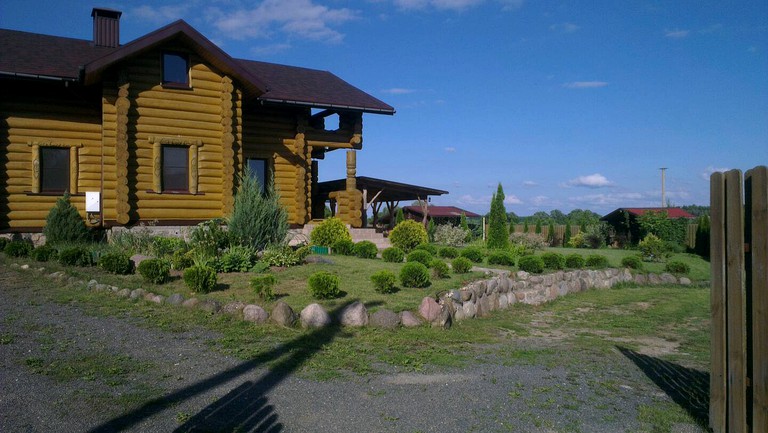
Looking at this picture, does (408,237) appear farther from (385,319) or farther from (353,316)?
(353,316)

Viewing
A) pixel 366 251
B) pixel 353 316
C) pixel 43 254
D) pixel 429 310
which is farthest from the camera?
pixel 366 251

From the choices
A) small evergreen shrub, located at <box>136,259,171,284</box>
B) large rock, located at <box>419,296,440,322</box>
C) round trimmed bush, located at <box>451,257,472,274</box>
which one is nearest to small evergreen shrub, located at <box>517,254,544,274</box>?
round trimmed bush, located at <box>451,257,472,274</box>

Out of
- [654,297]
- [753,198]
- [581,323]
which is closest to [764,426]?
[753,198]

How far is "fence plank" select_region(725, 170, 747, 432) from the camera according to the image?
14.5 ft

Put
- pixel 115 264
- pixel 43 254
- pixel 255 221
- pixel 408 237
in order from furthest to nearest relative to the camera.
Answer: pixel 408 237, pixel 255 221, pixel 43 254, pixel 115 264

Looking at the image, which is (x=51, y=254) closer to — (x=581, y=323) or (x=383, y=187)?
(x=581, y=323)

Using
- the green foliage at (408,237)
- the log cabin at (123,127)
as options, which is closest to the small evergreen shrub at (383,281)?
the log cabin at (123,127)

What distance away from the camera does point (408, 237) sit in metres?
19.8

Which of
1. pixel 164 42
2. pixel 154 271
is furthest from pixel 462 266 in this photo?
pixel 164 42

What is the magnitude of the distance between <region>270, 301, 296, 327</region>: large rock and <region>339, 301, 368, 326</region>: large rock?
76 cm

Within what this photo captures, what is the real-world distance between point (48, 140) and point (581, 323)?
15577 mm

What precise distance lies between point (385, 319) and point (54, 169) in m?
13.4

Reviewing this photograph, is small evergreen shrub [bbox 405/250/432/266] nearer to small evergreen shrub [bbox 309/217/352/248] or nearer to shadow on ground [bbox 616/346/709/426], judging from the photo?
small evergreen shrub [bbox 309/217/352/248]

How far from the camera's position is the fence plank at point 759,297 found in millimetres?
4188
